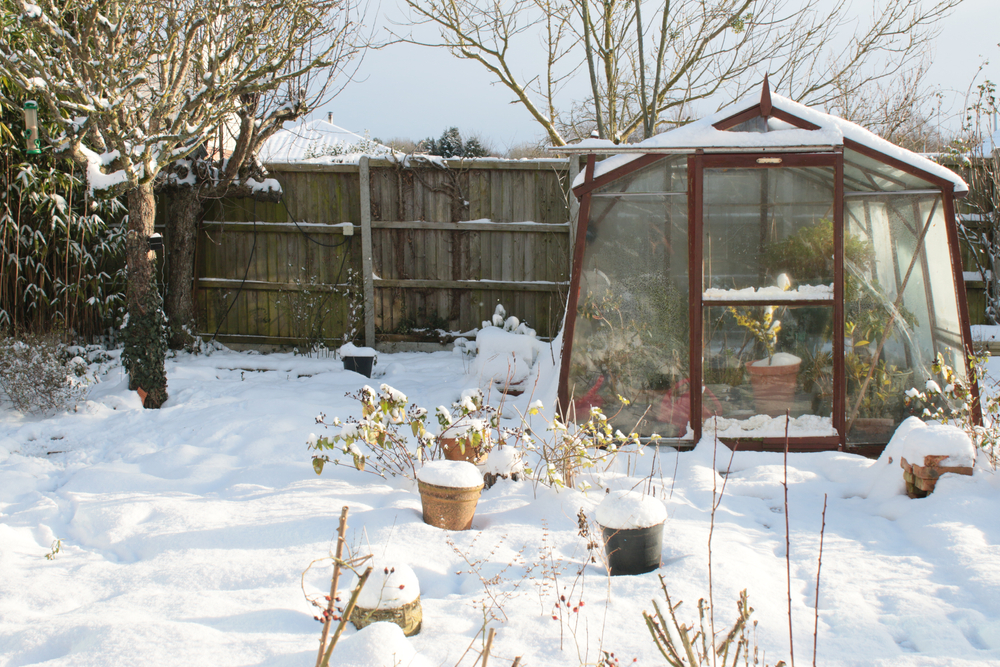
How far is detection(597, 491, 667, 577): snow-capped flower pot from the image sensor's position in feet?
8.52

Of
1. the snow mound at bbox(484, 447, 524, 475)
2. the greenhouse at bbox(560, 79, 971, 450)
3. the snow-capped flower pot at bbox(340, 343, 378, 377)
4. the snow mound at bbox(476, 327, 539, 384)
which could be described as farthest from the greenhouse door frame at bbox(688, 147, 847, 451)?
the snow-capped flower pot at bbox(340, 343, 378, 377)

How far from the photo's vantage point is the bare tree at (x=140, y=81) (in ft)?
14.3

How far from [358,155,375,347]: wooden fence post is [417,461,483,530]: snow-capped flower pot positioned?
4313mm

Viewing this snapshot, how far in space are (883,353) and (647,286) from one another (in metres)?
1.53

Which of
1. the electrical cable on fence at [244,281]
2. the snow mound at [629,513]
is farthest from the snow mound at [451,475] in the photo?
the electrical cable on fence at [244,281]

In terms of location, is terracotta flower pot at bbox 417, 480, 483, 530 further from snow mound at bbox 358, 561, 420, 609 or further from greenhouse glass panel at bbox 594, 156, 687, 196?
greenhouse glass panel at bbox 594, 156, 687, 196

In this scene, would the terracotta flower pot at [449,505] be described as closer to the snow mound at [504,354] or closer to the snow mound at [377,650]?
the snow mound at [377,650]

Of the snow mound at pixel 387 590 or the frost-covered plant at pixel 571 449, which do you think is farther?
the frost-covered plant at pixel 571 449

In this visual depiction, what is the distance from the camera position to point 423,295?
23.6ft

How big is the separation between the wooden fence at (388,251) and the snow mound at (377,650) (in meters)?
5.35

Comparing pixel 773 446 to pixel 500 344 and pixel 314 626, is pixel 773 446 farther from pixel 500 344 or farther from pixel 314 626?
pixel 314 626

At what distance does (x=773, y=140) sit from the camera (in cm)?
398

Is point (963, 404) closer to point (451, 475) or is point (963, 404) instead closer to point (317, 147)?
point (451, 475)

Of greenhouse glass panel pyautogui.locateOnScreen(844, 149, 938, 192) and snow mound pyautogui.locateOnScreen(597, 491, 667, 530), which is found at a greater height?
greenhouse glass panel pyautogui.locateOnScreen(844, 149, 938, 192)
